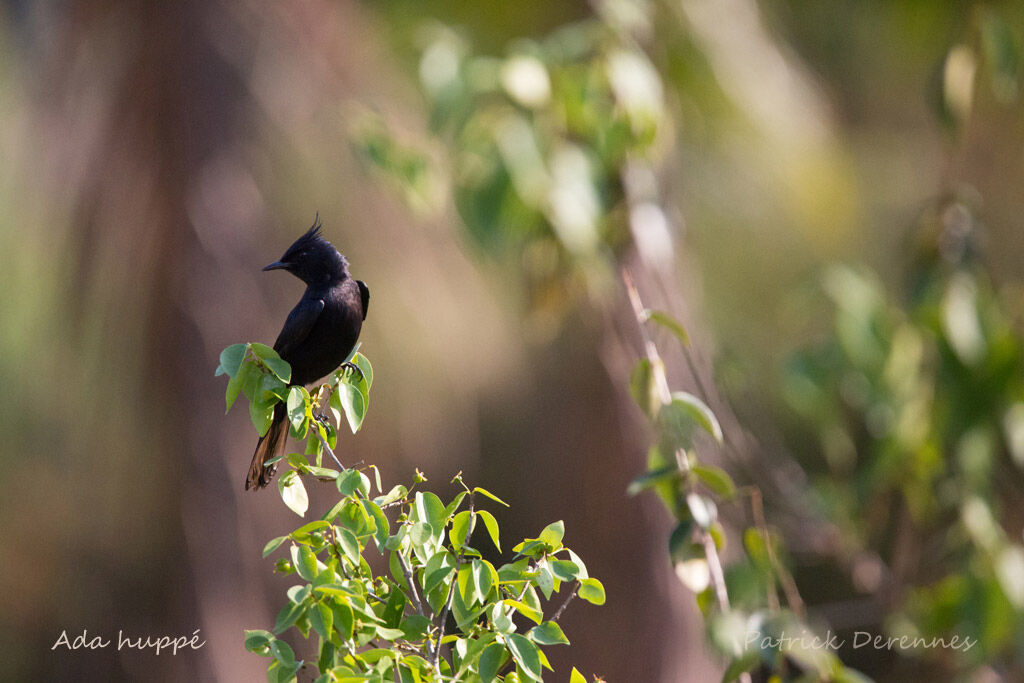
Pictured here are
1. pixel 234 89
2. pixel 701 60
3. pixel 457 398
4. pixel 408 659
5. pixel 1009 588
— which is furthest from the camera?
pixel 457 398

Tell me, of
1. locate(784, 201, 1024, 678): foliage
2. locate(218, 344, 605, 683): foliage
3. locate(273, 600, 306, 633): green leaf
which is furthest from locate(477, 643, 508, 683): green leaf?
locate(784, 201, 1024, 678): foliage

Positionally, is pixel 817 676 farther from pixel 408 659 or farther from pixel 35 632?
pixel 35 632

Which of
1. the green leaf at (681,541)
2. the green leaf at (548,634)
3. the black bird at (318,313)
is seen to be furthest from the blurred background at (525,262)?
the green leaf at (548,634)

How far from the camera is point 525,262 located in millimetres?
2934

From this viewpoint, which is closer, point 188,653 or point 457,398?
point 188,653

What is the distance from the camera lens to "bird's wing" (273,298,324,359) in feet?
6.54

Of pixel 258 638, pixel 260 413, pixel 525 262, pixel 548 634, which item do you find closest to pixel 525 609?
pixel 548 634

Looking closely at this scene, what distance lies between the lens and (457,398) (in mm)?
5258

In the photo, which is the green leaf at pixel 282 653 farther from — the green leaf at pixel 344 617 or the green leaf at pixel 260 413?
the green leaf at pixel 260 413

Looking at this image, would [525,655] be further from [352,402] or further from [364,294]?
[364,294]

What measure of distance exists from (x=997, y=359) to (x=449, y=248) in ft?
8.87

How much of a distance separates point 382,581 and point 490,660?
24cm

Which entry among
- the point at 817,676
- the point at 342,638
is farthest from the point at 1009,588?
the point at 342,638

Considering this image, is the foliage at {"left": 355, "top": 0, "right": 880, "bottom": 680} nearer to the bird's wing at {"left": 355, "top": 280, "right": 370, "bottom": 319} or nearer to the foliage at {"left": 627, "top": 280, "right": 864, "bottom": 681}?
the foliage at {"left": 627, "top": 280, "right": 864, "bottom": 681}
